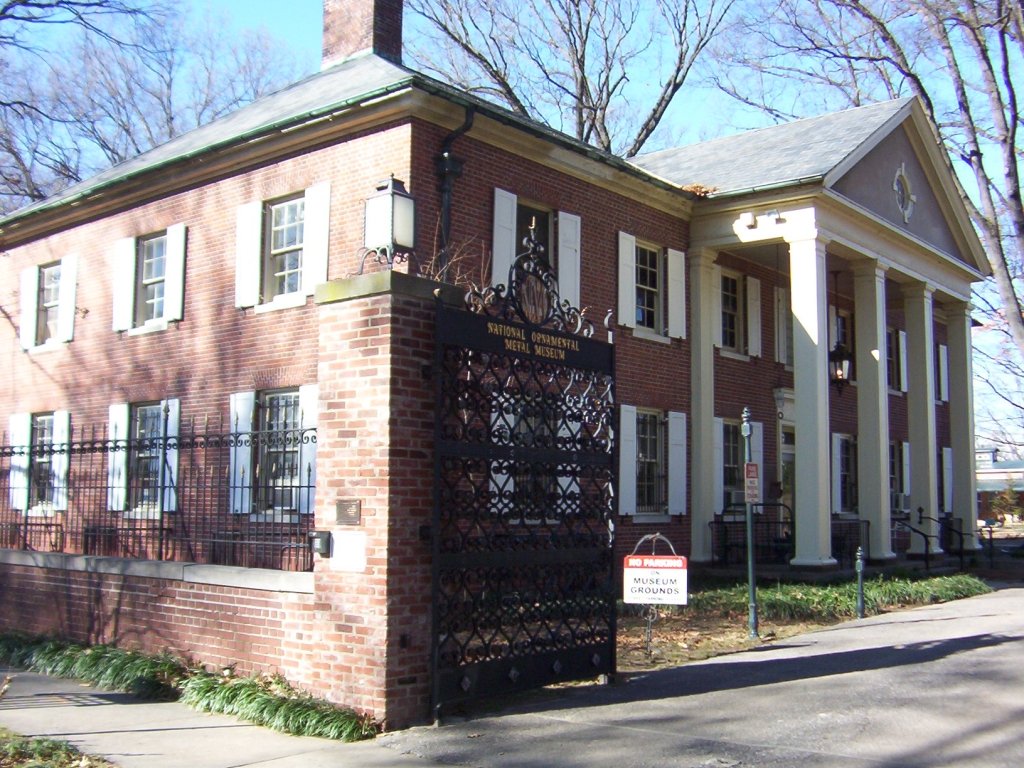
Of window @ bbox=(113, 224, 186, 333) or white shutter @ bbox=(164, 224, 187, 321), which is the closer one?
white shutter @ bbox=(164, 224, 187, 321)

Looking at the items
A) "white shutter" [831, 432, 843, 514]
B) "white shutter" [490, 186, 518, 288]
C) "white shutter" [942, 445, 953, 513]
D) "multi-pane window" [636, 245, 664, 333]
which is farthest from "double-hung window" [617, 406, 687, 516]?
"white shutter" [942, 445, 953, 513]

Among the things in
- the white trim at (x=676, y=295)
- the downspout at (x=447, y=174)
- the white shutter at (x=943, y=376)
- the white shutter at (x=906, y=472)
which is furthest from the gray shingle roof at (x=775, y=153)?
the white shutter at (x=943, y=376)

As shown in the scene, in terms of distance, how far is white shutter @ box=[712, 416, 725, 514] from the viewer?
1873 centimetres

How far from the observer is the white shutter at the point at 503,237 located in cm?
1495

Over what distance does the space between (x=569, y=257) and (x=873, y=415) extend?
265 inches

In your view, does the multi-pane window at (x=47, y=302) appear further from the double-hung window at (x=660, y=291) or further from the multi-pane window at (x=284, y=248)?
the double-hung window at (x=660, y=291)

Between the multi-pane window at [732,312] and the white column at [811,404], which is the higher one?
the multi-pane window at [732,312]

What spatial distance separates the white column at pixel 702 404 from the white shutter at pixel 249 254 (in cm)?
761

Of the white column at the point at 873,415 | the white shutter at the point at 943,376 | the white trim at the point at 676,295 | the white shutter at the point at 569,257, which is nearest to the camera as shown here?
the white shutter at the point at 569,257

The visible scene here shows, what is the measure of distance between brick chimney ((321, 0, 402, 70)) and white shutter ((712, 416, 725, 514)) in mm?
8451

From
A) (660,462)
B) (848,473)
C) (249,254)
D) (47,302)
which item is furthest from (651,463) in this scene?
(47,302)

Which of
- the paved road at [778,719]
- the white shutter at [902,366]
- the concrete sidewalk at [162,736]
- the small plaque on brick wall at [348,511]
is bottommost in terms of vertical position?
the concrete sidewalk at [162,736]

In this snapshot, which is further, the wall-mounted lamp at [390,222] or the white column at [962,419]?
the white column at [962,419]

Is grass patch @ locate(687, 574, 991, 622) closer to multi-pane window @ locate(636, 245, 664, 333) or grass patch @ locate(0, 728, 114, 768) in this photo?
multi-pane window @ locate(636, 245, 664, 333)
